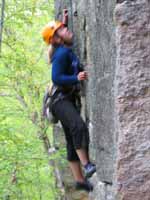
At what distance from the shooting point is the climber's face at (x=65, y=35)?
6.09 meters

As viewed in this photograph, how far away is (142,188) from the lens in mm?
3236

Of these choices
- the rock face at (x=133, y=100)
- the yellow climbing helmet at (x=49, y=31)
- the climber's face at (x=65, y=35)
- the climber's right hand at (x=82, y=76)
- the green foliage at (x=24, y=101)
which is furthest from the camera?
the green foliage at (x=24, y=101)

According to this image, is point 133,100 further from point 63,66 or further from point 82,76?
point 63,66

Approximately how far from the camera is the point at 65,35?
619 centimetres

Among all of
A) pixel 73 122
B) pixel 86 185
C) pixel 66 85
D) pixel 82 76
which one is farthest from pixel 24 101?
pixel 82 76

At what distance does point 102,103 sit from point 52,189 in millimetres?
6986

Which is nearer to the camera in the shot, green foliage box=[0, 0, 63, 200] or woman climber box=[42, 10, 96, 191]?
woman climber box=[42, 10, 96, 191]

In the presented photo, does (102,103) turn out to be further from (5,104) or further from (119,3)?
(5,104)

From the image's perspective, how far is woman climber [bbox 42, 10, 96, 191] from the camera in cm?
579

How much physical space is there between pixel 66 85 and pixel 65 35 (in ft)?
2.19

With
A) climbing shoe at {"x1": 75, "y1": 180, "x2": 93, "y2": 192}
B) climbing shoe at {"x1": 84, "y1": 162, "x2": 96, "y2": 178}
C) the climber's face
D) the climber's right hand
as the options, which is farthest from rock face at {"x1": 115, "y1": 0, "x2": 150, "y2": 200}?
climbing shoe at {"x1": 75, "y1": 180, "x2": 93, "y2": 192}

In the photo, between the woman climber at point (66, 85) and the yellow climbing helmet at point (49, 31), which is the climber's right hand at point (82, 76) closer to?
the woman climber at point (66, 85)

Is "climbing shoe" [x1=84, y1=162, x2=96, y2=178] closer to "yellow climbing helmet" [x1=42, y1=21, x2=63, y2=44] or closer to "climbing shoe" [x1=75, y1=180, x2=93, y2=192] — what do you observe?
"climbing shoe" [x1=75, y1=180, x2=93, y2=192]

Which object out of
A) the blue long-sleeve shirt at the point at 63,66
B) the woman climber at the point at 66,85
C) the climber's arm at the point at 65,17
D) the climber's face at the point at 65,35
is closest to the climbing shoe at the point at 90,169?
the woman climber at the point at 66,85
